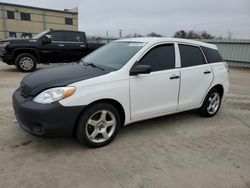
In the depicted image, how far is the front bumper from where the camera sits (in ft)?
10.0

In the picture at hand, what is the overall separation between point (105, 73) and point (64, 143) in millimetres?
1263

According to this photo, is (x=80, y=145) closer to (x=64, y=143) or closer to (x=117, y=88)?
(x=64, y=143)

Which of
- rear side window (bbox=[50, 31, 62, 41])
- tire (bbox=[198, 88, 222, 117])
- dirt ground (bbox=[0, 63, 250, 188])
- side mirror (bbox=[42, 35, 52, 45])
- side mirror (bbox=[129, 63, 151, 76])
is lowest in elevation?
dirt ground (bbox=[0, 63, 250, 188])

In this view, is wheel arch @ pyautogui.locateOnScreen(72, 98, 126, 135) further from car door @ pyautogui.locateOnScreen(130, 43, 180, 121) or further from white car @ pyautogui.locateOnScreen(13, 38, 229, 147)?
car door @ pyautogui.locateOnScreen(130, 43, 180, 121)

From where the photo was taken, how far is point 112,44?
184 inches

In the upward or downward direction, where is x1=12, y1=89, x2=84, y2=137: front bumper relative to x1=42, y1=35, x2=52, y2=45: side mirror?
downward

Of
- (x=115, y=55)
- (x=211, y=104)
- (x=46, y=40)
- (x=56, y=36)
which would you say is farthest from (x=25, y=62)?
(x=211, y=104)

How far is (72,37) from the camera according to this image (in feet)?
36.1

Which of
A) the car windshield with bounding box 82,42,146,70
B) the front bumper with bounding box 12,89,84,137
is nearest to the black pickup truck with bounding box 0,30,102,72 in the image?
the car windshield with bounding box 82,42,146,70

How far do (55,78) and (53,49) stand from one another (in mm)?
7545

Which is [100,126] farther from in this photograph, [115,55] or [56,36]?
[56,36]

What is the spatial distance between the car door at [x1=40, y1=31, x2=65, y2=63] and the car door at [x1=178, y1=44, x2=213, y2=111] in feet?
24.3

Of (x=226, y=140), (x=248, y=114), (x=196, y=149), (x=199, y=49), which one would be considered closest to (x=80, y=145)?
(x=196, y=149)

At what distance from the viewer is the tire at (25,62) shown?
9.85 m
